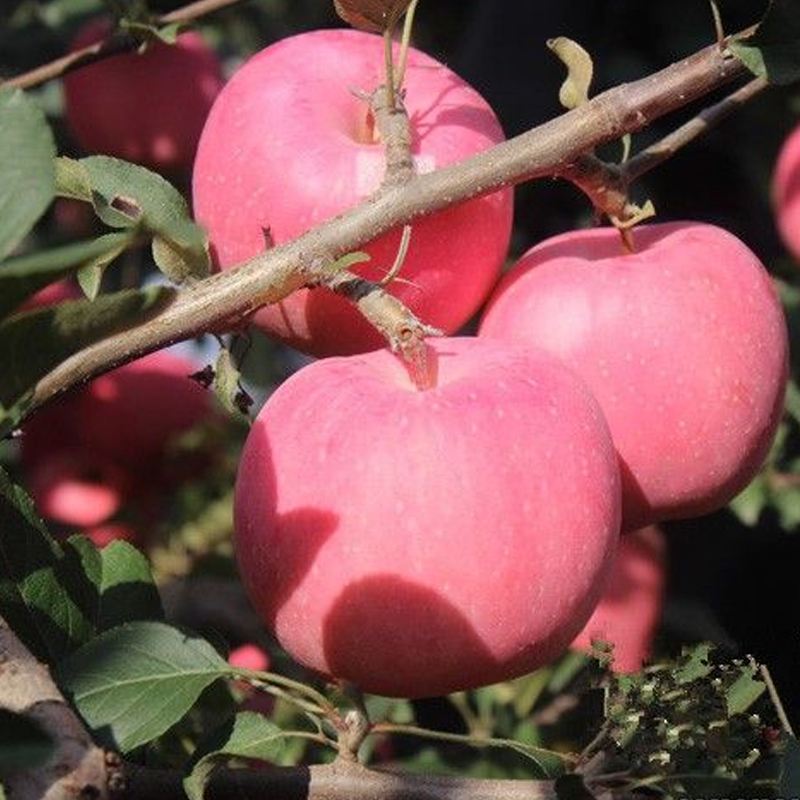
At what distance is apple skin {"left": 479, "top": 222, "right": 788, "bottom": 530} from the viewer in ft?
2.75

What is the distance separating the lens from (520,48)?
6.38ft

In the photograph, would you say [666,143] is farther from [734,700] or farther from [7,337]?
[7,337]

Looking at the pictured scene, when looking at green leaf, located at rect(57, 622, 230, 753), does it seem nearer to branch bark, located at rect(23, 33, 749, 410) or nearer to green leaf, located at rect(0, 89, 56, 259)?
branch bark, located at rect(23, 33, 749, 410)

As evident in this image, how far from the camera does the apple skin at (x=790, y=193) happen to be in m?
1.85

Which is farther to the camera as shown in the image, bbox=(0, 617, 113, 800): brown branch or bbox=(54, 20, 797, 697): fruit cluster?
bbox=(54, 20, 797, 697): fruit cluster

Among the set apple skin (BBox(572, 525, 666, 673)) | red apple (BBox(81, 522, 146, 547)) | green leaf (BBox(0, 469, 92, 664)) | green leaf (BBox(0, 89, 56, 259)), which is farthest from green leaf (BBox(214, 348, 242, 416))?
red apple (BBox(81, 522, 146, 547))

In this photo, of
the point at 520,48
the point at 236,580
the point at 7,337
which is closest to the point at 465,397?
the point at 7,337

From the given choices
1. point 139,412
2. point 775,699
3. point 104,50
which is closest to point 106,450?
point 139,412

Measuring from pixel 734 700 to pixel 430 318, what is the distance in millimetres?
265

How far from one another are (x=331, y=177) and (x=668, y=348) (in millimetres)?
200

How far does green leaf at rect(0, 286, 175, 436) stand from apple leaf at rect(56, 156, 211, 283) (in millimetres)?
181

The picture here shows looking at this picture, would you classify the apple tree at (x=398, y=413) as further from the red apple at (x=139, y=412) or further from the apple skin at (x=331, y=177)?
the red apple at (x=139, y=412)

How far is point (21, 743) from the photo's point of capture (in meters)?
0.56

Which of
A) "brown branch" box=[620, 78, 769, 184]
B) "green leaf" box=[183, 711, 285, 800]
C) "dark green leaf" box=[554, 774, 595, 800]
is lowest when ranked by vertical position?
"dark green leaf" box=[554, 774, 595, 800]
